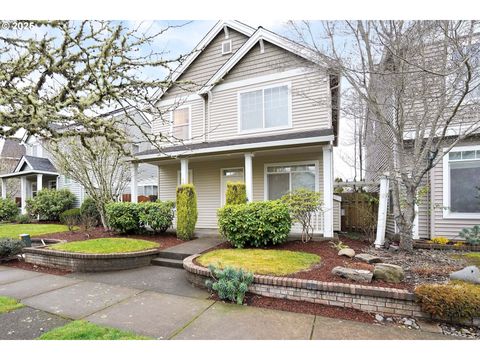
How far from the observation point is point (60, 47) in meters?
4.14

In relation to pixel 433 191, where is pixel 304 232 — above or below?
below

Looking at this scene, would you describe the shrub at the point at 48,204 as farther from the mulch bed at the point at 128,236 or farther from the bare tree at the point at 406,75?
the bare tree at the point at 406,75

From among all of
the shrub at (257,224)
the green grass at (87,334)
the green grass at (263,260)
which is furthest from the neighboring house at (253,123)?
the green grass at (87,334)

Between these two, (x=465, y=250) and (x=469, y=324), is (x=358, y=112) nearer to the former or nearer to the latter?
(x=465, y=250)

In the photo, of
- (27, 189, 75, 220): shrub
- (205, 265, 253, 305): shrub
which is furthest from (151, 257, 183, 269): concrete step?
(27, 189, 75, 220): shrub

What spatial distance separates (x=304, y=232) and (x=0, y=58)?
7.66m

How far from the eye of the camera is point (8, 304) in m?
4.09

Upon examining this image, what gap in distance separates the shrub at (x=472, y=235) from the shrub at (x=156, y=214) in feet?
28.7

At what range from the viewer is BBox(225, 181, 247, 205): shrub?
7.96 meters

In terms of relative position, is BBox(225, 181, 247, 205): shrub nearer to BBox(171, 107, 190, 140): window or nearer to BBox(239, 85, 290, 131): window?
BBox(239, 85, 290, 131): window

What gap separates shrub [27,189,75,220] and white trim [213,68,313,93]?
1244 cm

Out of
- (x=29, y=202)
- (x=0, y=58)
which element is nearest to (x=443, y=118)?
(x=0, y=58)

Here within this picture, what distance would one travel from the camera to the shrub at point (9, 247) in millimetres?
7064

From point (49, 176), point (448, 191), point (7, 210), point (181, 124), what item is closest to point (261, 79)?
point (181, 124)
